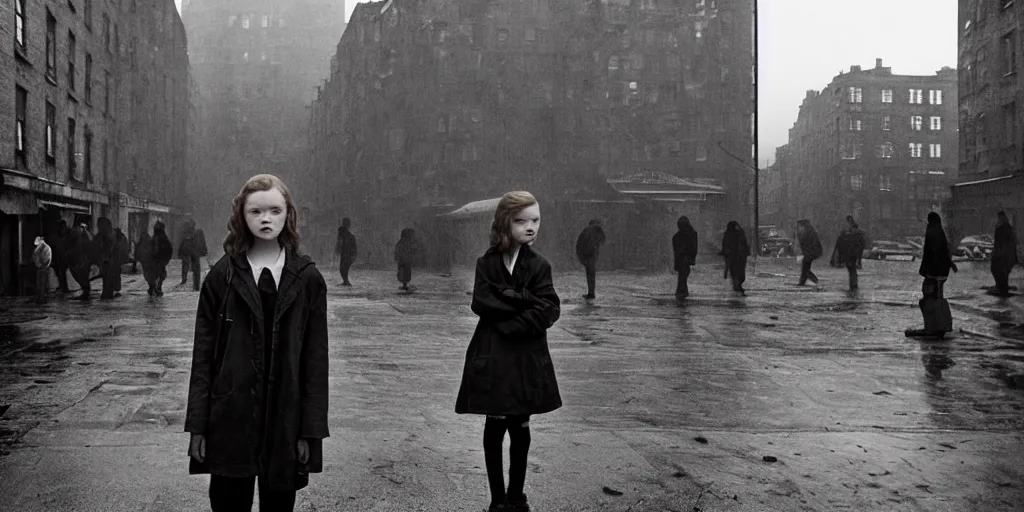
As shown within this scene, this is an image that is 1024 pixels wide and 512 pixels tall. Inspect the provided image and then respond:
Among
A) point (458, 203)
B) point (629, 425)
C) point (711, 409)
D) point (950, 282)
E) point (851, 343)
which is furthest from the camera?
point (458, 203)

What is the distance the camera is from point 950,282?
22438 millimetres

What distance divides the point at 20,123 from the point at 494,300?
65.8ft

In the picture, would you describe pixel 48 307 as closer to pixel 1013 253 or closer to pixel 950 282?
pixel 1013 253

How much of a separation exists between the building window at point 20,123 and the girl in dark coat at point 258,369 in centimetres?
1964

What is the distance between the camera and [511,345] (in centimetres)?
387

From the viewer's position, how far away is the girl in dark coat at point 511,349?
3.83m

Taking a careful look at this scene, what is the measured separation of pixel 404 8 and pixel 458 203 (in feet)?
39.2

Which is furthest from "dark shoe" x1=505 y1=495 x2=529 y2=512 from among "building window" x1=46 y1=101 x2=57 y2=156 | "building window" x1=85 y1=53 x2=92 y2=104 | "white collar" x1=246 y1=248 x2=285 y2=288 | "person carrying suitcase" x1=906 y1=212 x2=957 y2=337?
"building window" x1=85 y1=53 x2=92 y2=104

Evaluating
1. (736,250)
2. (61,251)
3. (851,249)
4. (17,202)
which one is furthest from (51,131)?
(851,249)

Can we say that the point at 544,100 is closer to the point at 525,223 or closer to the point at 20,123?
the point at 20,123

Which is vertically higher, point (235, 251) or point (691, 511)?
point (235, 251)

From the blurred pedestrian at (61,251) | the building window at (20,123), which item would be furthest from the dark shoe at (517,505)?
the building window at (20,123)

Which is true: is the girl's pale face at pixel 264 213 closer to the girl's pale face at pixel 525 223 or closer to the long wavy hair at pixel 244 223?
the long wavy hair at pixel 244 223

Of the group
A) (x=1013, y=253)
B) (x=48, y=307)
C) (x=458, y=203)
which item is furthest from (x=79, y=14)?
(x=1013, y=253)
